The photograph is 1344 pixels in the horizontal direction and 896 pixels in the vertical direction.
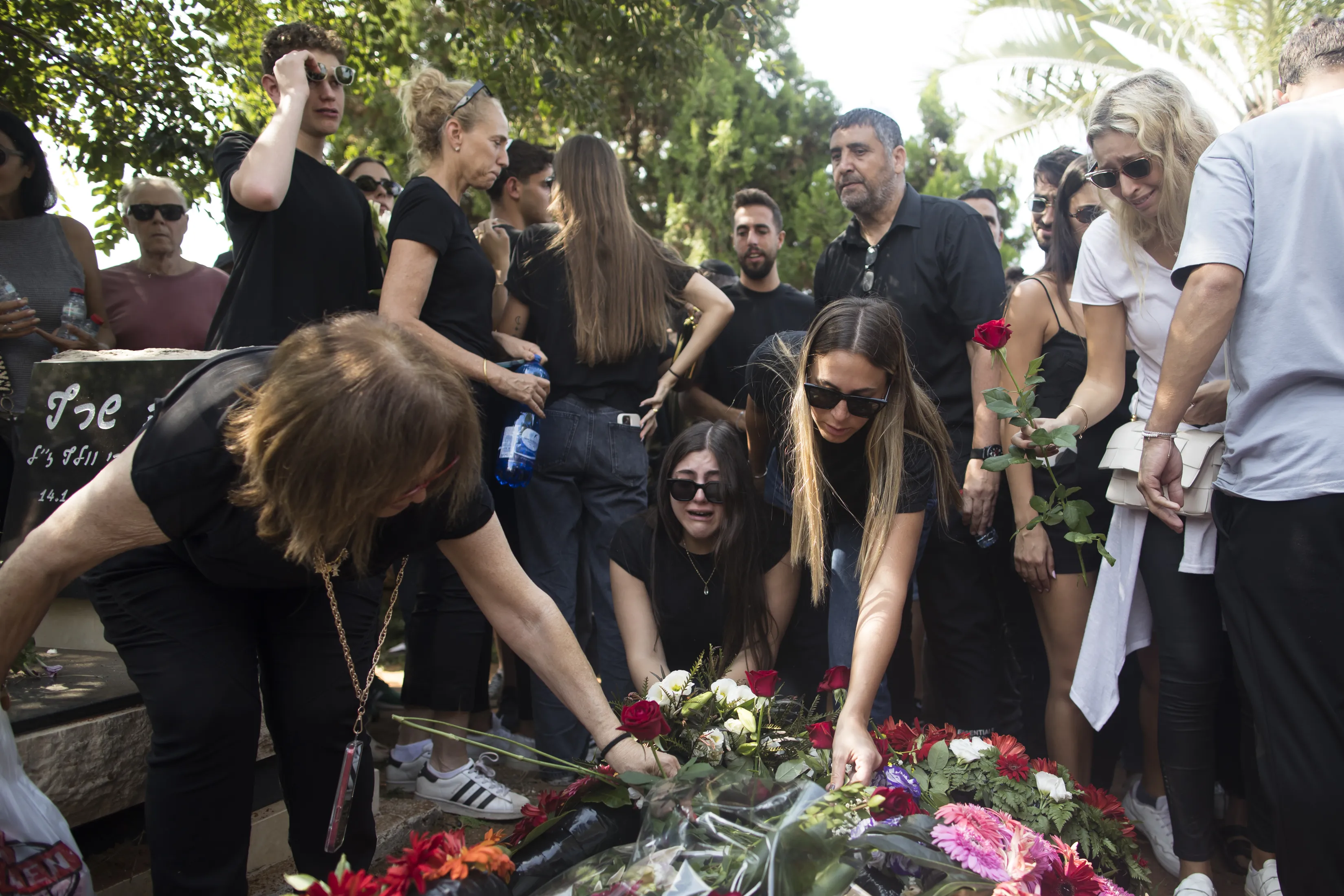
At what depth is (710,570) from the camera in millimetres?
3088

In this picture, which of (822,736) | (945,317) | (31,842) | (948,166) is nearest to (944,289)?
(945,317)

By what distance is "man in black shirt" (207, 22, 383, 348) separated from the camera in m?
2.86

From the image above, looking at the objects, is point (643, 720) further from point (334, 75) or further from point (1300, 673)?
point (334, 75)

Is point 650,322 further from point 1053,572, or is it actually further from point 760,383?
point 1053,572

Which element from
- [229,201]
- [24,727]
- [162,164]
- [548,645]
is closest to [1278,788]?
[548,645]

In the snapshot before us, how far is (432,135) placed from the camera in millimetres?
3461

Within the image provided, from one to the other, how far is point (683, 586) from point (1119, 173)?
174cm

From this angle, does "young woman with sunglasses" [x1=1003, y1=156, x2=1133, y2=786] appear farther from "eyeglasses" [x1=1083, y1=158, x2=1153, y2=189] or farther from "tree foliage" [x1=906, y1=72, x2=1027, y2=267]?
"tree foliage" [x1=906, y1=72, x2=1027, y2=267]

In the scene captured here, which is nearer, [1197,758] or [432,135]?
[1197,758]

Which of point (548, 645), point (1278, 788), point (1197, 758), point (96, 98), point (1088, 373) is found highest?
point (96, 98)

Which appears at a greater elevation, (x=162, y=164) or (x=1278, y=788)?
(x=162, y=164)

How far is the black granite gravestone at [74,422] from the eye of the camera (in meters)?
2.75

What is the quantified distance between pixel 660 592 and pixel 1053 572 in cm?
121

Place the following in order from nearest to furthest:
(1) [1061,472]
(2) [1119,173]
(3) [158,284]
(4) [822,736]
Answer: (4) [822,736], (2) [1119,173], (1) [1061,472], (3) [158,284]
